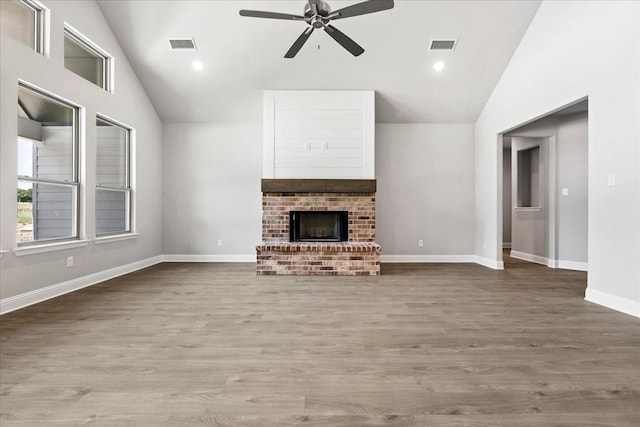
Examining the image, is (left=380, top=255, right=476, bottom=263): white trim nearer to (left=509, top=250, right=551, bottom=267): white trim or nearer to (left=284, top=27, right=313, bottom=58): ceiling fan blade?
(left=509, top=250, right=551, bottom=267): white trim

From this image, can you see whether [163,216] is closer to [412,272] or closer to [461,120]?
[412,272]

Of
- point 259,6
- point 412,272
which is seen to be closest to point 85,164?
point 259,6

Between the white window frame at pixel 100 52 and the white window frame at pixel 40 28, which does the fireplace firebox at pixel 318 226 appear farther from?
the white window frame at pixel 40 28

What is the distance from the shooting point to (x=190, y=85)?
547 centimetres

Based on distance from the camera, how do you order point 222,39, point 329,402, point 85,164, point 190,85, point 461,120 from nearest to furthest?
point 329,402 → point 85,164 → point 222,39 → point 190,85 → point 461,120

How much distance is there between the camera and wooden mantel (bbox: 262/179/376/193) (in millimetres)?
5336

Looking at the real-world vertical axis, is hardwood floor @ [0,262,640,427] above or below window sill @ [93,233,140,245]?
below

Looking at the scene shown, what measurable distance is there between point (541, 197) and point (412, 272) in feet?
10.1

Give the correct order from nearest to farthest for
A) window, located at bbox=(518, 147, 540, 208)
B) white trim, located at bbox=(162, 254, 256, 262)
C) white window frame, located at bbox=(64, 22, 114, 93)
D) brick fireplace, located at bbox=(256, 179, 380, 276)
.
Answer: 1. white window frame, located at bbox=(64, 22, 114, 93)
2. brick fireplace, located at bbox=(256, 179, 380, 276)
3. white trim, located at bbox=(162, 254, 256, 262)
4. window, located at bbox=(518, 147, 540, 208)

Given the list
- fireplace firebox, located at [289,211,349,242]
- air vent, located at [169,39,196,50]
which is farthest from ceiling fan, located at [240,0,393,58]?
fireplace firebox, located at [289,211,349,242]

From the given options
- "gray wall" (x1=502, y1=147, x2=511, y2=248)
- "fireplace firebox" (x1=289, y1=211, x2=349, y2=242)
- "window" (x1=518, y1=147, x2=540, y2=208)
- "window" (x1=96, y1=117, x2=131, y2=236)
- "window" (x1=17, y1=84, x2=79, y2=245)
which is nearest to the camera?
"window" (x1=17, y1=84, x2=79, y2=245)

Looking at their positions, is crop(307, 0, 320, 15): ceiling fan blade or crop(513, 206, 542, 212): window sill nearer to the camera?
crop(307, 0, 320, 15): ceiling fan blade

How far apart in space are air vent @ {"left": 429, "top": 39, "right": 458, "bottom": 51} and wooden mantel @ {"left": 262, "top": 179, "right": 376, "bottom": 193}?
2125mm

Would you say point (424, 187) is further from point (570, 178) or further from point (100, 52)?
point (100, 52)
